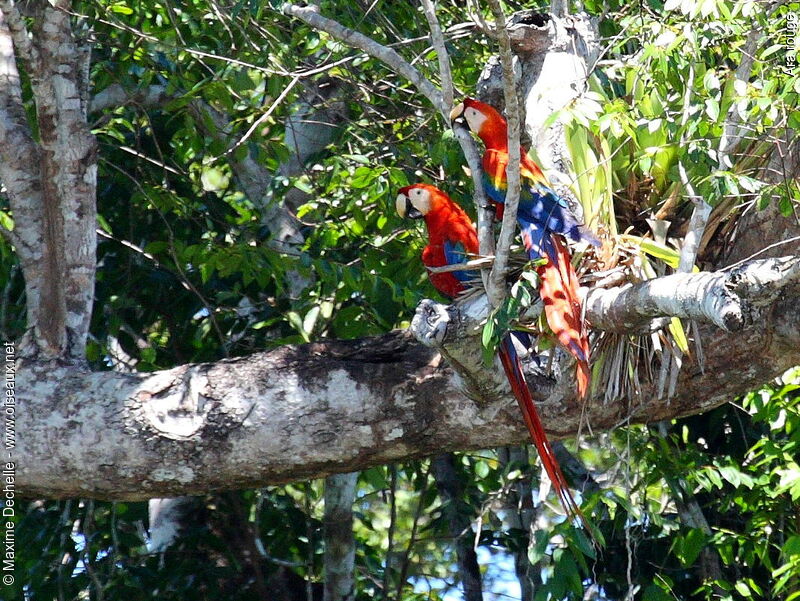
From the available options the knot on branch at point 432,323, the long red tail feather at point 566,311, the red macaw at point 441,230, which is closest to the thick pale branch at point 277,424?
the long red tail feather at point 566,311

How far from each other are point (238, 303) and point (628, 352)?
212cm

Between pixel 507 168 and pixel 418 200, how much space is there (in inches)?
49.8

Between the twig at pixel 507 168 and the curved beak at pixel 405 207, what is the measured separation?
1.21m

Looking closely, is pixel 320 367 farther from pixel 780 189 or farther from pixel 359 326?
pixel 780 189

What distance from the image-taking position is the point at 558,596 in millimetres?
3033

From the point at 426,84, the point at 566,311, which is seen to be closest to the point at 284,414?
the point at 566,311

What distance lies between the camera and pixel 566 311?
8.23 ft

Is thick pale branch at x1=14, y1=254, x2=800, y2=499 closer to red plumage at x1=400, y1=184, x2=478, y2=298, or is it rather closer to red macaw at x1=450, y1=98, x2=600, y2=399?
red macaw at x1=450, y1=98, x2=600, y2=399

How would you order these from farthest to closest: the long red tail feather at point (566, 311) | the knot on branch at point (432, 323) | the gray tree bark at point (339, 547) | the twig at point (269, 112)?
the gray tree bark at point (339, 547), the twig at point (269, 112), the long red tail feather at point (566, 311), the knot on branch at point (432, 323)

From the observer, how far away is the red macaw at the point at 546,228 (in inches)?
98.5

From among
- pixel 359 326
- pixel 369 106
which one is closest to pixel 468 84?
pixel 369 106

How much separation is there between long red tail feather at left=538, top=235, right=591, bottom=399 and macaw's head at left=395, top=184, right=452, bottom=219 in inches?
33.2

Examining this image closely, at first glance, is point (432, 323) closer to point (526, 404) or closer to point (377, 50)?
point (526, 404)

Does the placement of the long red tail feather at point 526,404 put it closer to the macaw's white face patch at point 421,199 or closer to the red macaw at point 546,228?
the red macaw at point 546,228
